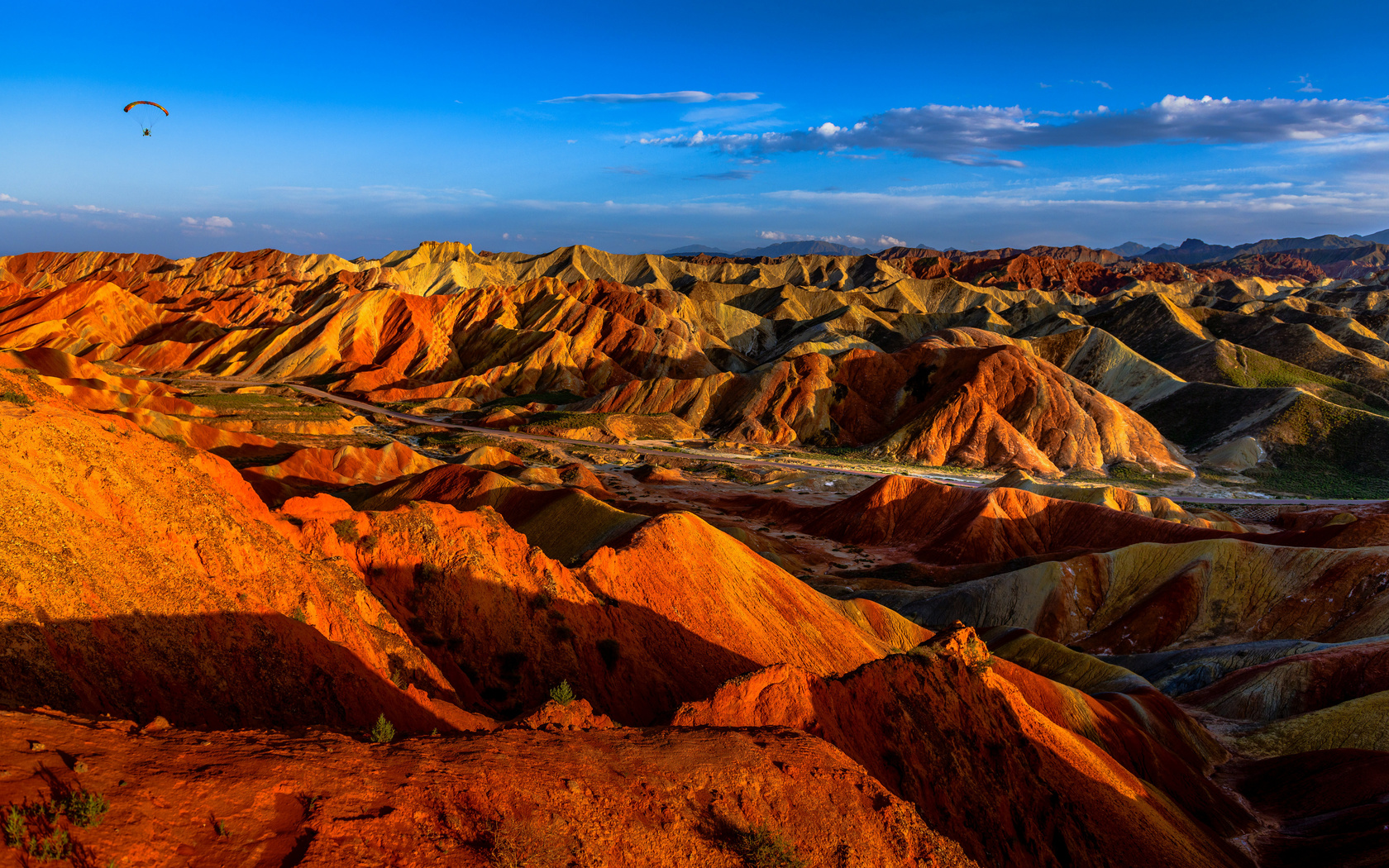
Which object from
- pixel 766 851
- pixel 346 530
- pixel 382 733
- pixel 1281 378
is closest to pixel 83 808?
pixel 382 733

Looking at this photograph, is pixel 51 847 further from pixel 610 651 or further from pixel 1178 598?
pixel 1178 598

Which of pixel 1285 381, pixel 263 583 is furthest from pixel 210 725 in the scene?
pixel 1285 381

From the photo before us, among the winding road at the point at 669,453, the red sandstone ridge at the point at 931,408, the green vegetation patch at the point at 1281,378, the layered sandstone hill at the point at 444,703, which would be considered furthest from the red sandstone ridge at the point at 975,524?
the green vegetation patch at the point at 1281,378

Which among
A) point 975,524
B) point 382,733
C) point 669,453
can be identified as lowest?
point 669,453

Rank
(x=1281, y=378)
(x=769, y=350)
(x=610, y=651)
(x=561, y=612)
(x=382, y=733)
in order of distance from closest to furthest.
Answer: (x=382, y=733)
(x=610, y=651)
(x=561, y=612)
(x=1281, y=378)
(x=769, y=350)

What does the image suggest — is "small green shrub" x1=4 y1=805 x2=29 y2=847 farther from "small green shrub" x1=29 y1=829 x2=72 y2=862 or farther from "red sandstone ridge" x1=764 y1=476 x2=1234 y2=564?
"red sandstone ridge" x1=764 y1=476 x2=1234 y2=564

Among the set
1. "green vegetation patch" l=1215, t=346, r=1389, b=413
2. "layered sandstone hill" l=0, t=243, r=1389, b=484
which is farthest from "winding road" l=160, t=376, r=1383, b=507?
"green vegetation patch" l=1215, t=346, r=1389, b=413

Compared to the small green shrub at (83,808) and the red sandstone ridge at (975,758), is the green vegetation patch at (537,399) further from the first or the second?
the small green shrub at (83,808)

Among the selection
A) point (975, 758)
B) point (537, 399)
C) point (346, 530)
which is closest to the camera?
point (975, 758)
